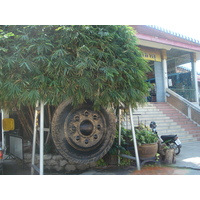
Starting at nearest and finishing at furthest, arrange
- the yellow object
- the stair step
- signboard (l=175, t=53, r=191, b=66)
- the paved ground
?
the paved ground
the yellow object
the stair step
signboard (l=175, t=53, r=191, b=66)

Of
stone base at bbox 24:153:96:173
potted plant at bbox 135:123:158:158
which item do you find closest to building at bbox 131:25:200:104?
potted plant at bbox 135:123:158:158

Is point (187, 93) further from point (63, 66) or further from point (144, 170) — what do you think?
point (63, 66)

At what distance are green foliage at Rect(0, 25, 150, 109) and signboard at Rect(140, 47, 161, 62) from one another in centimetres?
875

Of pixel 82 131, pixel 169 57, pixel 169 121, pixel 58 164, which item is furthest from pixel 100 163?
pixel 169 57

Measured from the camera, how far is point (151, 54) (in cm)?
1289

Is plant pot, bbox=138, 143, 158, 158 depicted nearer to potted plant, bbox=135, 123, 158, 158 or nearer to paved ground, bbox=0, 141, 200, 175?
potted plant, bbox=135, 123, 158, 158

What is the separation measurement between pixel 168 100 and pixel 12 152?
33.4 ft

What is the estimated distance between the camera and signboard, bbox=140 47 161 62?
1264 centimetres

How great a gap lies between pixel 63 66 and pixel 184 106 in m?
9.83

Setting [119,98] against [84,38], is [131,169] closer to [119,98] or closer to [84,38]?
[119,98]

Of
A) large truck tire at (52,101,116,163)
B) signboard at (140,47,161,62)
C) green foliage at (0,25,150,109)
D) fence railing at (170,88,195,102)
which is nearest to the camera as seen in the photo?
green foliage at (0,25,150,109)

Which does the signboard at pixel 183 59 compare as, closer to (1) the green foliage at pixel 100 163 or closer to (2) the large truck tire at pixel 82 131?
(1) the green foliage at pixel 100 163

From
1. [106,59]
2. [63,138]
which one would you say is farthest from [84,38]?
[63,138]

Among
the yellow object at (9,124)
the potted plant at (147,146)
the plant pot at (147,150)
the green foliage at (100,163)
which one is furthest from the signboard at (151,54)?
the yellow object at (9,124)
